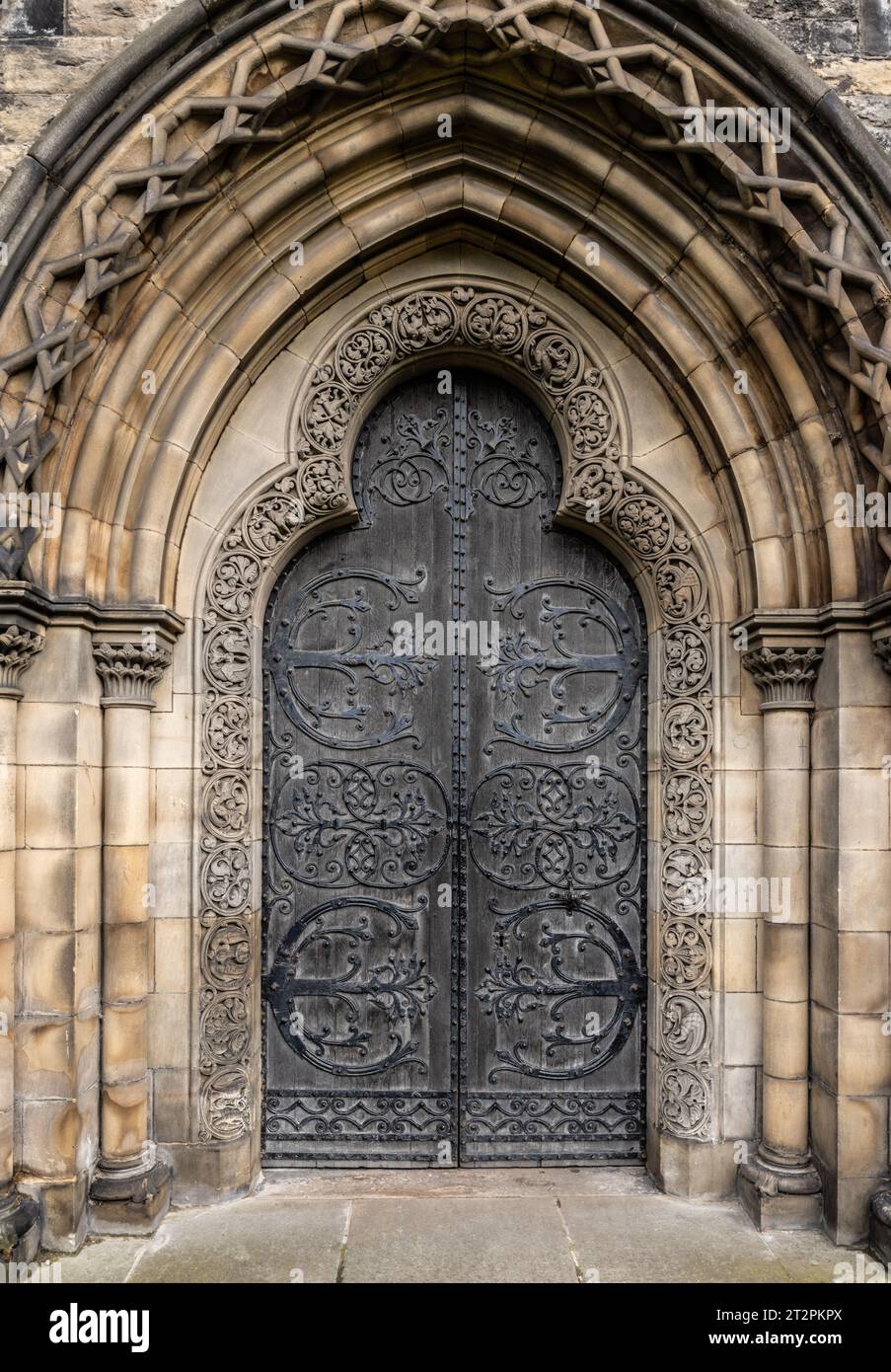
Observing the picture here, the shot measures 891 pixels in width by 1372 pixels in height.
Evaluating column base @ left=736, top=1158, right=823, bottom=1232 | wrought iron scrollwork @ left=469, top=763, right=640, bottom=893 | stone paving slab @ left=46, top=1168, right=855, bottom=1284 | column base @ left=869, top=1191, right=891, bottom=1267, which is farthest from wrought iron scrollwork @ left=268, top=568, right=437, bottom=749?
column base @ left=869, top=1191, right=891, bottom=1267

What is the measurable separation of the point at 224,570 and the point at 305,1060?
95.6 inches

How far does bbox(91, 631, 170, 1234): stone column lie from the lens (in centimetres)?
409

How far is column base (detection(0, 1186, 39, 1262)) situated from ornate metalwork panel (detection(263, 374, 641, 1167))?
3.72ft

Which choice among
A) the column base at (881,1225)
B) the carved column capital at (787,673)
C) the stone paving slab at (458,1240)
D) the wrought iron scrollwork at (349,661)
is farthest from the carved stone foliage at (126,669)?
the column base at (881,1225)

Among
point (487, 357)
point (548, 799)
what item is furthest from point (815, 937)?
point (487, 357)

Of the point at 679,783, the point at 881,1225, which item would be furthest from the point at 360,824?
the point at 881,1225

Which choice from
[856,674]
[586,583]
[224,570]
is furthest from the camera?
[586,583]

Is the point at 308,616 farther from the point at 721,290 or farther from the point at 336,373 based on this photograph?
the point at 721,290

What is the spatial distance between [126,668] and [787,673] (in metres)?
2.95

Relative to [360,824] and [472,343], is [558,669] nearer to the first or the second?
[360,824]

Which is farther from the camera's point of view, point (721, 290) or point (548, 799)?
point (548, 799)

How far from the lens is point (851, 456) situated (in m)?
4.09

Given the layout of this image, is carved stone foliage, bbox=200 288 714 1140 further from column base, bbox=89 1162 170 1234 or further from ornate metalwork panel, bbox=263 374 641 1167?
column base, bbox=89 1162 170 1234

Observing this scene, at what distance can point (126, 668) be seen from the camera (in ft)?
13.5
